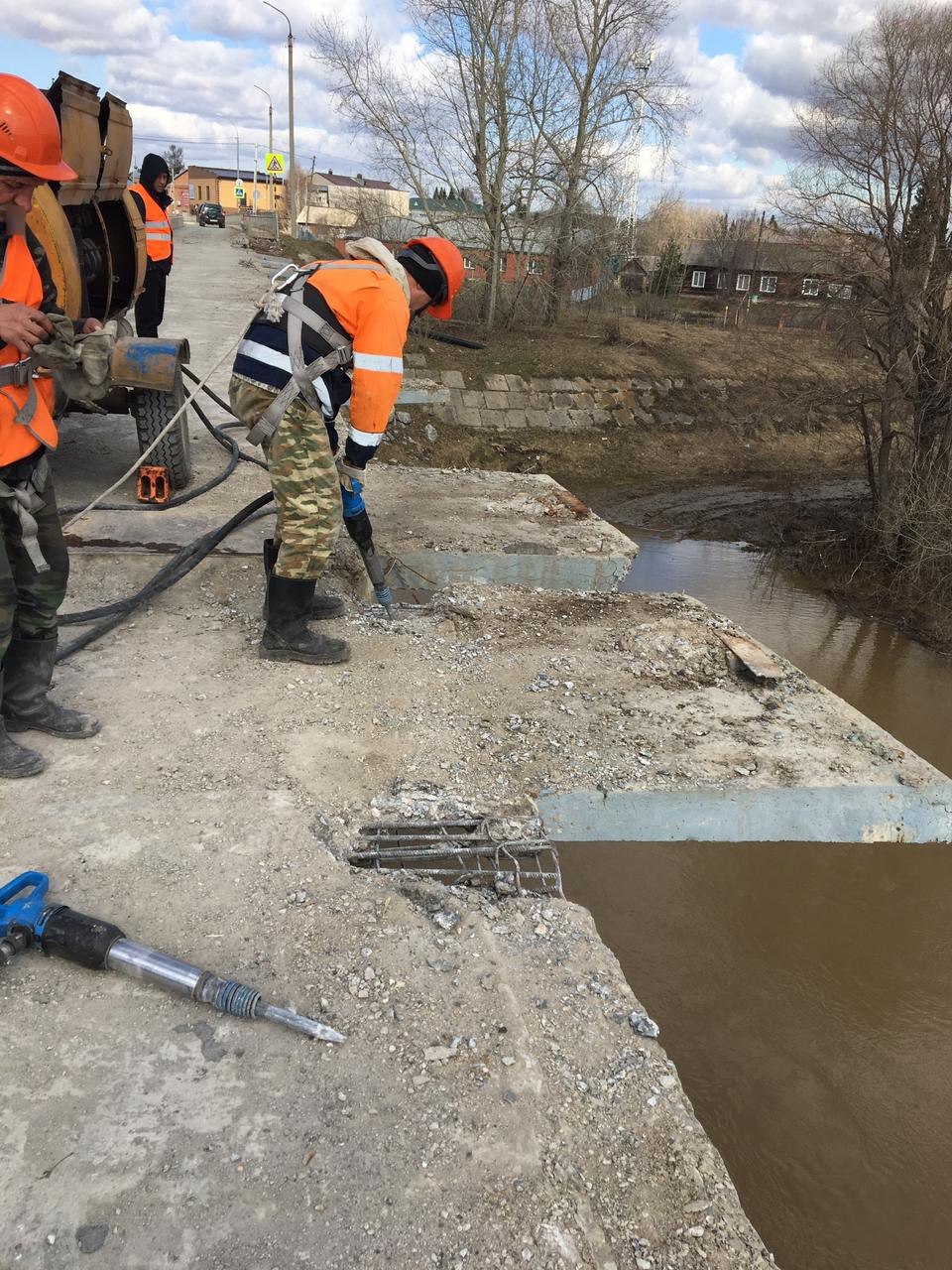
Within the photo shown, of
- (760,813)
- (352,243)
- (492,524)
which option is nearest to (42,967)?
(760,813)

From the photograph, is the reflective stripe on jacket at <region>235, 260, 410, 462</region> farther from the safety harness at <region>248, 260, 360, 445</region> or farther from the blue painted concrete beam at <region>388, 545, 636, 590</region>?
the blue painted concrete beam at <region>388, 545, 636, 590</region>

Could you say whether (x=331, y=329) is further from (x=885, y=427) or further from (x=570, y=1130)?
(x=885, y=427)

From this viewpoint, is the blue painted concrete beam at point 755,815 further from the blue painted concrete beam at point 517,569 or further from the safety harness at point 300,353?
the blue painted concrete beam at point 517,569

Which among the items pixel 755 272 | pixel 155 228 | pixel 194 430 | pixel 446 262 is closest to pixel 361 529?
pixel 446 262

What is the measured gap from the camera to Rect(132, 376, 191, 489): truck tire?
18.6 ft

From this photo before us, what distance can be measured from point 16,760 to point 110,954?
3.37 ft

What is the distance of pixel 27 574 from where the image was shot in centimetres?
291

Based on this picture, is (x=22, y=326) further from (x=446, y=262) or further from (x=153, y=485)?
(x=153, y=485)

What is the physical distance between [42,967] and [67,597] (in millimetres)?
2610

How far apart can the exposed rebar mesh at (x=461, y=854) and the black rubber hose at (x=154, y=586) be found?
5.62 ft

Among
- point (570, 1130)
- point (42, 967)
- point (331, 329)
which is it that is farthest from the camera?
point (331, 329)

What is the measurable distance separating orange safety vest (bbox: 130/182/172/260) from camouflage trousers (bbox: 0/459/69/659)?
203 inches

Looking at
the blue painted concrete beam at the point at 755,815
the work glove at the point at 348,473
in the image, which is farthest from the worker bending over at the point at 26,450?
the blue painted concrete beam at the point at 755,815

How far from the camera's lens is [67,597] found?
430 cm
